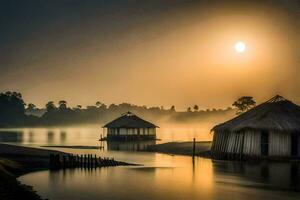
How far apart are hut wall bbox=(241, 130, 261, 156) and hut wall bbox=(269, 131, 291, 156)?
139 centimetres

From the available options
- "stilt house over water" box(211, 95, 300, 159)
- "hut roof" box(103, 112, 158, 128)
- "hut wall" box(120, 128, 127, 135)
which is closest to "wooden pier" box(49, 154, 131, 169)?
"stilt house over water" box(211, 95, 300, 159)

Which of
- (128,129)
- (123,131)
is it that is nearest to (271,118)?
(128,129)

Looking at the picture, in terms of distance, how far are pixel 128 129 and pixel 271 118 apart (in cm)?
5566

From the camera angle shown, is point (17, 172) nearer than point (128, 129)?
Yes

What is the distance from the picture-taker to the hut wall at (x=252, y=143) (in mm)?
57844

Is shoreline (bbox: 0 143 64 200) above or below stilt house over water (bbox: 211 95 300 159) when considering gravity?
below

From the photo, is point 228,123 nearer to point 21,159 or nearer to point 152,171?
point 152,171

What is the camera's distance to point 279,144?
188 ft

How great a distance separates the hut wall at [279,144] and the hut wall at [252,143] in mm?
1385

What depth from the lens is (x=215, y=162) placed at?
194 ft

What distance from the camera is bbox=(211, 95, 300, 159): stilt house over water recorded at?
57.1 metres

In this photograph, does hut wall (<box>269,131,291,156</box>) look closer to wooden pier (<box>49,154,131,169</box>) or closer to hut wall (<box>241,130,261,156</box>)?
hut wall (<box>241,130,261,156</box>)

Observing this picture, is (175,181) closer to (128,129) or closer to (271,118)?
(271,118)

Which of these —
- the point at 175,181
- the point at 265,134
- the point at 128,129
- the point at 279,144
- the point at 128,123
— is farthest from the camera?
the point at 128,129
